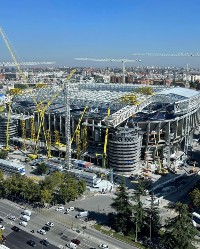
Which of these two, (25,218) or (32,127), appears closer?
(25,218)

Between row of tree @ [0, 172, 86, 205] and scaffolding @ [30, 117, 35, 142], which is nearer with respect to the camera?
row of tree @ [0, 172, 86, 205]

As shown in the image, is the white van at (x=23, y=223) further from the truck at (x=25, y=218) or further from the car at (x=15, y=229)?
the car at (x=15, y=229)

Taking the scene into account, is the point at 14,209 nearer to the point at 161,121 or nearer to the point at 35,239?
the point at 35,239

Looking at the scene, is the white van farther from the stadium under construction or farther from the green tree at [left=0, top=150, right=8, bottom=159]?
the green tree at [left=0, top=150, right=8, bottom=159]

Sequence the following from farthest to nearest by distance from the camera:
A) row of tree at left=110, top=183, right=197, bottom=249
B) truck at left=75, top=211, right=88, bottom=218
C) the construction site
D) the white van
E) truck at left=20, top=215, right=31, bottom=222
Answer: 1. the construction site
2. truck at left=75, top=211, right=88, bottom=218
3. truck at left=20, top=215, right=31, bottom=222
4. the white van
5. row of tree at left=110, top=183, right=197, bottom=249

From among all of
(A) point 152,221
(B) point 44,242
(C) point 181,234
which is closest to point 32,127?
(B) point 44,242

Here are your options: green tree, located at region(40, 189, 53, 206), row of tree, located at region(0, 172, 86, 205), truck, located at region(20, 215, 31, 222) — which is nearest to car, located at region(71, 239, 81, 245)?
truck, located at region(20, 215, 31, 222)

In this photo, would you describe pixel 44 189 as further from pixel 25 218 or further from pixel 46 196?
pixel 25 218
